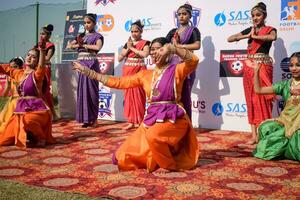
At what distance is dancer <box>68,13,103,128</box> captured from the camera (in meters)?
6.19

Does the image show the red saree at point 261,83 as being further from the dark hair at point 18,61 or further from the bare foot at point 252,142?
the dark hair at point 18,61

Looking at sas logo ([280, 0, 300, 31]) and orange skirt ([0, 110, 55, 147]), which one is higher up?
sas logo ([280, 0, 300, 31])

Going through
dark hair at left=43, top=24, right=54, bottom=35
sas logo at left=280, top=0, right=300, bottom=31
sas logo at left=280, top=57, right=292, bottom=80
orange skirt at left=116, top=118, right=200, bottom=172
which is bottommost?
orange skirt at left=116, top=118, right=200, bottom=172

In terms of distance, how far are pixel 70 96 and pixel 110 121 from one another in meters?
→ 1.12

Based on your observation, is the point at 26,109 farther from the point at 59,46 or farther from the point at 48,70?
the point at 59,46

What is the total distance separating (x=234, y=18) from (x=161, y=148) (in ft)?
10.8

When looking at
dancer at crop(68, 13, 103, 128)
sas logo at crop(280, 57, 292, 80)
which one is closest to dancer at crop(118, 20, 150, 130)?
dancer at crop(68, 13, 103, 128)

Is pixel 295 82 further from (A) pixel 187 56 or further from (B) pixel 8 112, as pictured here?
(B) pixel 8 112

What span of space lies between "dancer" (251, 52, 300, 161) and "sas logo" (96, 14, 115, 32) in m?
3.92

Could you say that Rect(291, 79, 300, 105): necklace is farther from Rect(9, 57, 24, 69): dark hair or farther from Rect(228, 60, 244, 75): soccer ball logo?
Rect(9, 57, 24, 69): dark hair

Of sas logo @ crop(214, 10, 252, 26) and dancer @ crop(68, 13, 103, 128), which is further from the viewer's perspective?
dancer @ crop(68, 13, 103, 128)

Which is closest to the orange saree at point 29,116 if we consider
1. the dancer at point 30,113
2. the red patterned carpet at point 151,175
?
the dancer at point 30,113

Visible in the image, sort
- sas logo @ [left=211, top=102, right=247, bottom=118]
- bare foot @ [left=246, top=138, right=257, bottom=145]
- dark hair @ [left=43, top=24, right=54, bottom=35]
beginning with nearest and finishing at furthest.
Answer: bare foot @ [left=246, top=138, right=257, bottom=145] < dark hair @ [left=43, top=24, right=54, bottom=35] < sas logo @ [left=211, top=102, right=247, bottom=118]

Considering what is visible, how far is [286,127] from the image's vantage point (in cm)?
419
